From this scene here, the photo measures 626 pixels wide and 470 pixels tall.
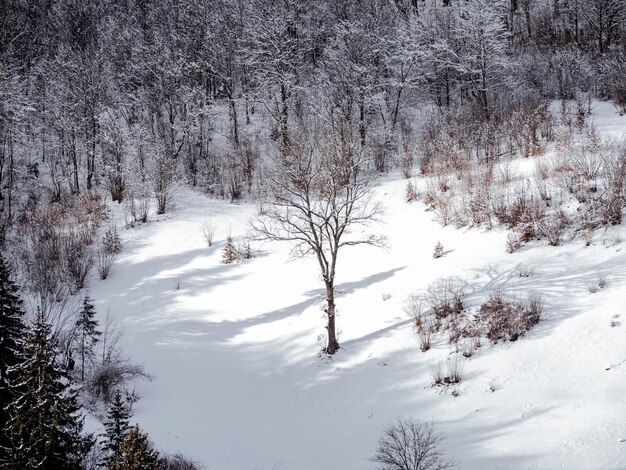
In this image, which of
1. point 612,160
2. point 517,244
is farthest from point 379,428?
point 612,160

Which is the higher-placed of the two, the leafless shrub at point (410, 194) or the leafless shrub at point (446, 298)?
the leafless shrub at point (410, 194)

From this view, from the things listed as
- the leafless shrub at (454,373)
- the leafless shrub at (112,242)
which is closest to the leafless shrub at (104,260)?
the leafless shrub at (112,242)

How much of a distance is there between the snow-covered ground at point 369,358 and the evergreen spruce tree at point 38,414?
4.00 m

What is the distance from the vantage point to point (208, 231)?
68.9 ft

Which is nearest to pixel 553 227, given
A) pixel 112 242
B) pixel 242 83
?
pixel 112 242

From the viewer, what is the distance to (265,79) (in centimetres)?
2919

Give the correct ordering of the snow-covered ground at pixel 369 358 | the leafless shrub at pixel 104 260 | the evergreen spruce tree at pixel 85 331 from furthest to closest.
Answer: the leafless shrub at pixel 104 260 < the evergreen spruce tree at pixel 85 331 < the snow-covered ground at pixel 369 358

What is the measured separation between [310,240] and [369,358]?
365 centimetres

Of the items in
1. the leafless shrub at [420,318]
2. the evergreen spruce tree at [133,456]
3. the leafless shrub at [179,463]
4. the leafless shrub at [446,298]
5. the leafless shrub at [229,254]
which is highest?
the leafless shrub at [229,254]

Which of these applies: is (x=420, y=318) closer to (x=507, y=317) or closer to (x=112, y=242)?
(x=507, y=317)

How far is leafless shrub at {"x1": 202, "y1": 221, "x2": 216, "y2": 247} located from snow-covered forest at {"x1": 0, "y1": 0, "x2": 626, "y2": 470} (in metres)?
0.14

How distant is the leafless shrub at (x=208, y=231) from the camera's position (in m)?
20.3

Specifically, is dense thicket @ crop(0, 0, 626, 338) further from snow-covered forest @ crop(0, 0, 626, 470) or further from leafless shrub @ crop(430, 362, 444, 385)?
leafless shrub @ crop(430, 362, 444, 385)

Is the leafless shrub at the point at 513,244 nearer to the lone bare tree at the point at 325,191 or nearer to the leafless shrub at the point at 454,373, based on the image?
the lone bare tree at the point at 325,191
